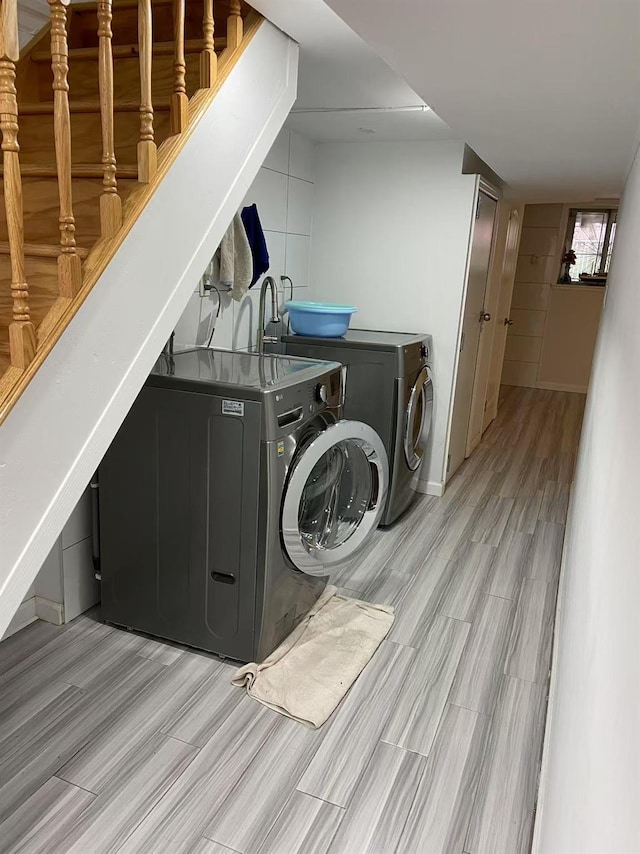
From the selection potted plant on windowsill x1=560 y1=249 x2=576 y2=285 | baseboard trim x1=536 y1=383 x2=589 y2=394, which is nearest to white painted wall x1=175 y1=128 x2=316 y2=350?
potted plant on windowsill x1=560 y1=249 x2=576 y2=285

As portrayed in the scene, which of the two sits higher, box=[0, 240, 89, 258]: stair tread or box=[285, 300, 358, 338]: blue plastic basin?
box=[0, 240, 89, 258]: stair tread

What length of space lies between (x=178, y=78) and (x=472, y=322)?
275cm

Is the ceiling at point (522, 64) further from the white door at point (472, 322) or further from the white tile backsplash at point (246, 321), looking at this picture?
the white tile backsplash at point (246, 321)

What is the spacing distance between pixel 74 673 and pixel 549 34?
2354 mm

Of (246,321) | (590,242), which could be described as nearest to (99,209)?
(246,321)

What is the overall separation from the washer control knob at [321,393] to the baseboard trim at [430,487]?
176 centimetres

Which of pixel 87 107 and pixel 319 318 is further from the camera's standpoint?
pixel 319 318

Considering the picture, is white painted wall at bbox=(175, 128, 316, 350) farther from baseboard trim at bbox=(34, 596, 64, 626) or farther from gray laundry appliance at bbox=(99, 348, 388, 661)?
baseboard trim at bbox=(34, 596, 64, 626)

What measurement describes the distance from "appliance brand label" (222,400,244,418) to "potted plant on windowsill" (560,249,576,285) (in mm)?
5994

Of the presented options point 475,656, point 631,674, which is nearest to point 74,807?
point 475,656

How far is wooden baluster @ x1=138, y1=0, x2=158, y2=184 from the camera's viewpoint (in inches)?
57.0

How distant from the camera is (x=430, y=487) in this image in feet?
13.0

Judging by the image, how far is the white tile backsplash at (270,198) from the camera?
3.07 meters

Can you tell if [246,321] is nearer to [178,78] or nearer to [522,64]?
[178,78]
